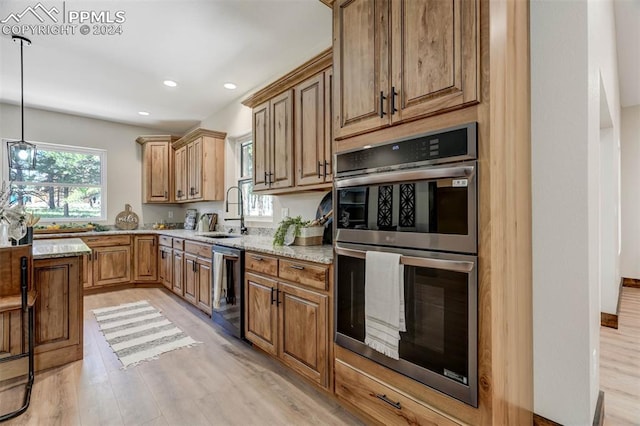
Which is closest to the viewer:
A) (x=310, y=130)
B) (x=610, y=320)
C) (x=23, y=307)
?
(x=23, y=307)

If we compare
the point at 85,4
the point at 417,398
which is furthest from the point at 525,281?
the point at 85,4

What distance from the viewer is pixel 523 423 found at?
149 centimetres

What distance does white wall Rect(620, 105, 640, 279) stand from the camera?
4754 mm

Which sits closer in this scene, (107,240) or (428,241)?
(428,241)

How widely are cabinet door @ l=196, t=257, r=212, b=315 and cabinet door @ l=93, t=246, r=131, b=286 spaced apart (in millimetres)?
2018

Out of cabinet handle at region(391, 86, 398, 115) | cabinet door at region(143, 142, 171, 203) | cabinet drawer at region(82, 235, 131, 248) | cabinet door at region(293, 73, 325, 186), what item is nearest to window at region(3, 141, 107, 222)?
cabinet door at region(143, 142, 171, 203)

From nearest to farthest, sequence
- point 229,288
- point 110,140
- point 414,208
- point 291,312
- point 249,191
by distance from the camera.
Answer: point 414,208, point 291,312, point 229,288, point 249,191, point 110,140

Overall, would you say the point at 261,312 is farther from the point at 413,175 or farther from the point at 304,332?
the point at 413,175

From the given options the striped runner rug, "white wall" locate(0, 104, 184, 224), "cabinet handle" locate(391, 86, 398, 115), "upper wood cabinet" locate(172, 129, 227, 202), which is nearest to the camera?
"cabinet handle" locate(391, 86, 398, 115)

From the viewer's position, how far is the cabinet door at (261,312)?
A: 2.36 metres

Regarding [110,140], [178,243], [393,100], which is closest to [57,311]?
[178,243]

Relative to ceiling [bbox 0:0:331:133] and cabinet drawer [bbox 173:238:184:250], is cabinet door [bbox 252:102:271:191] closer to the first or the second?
ceiling [bbox 0:0:331:133]

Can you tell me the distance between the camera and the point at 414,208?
144 cm

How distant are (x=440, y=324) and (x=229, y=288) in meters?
2.05
